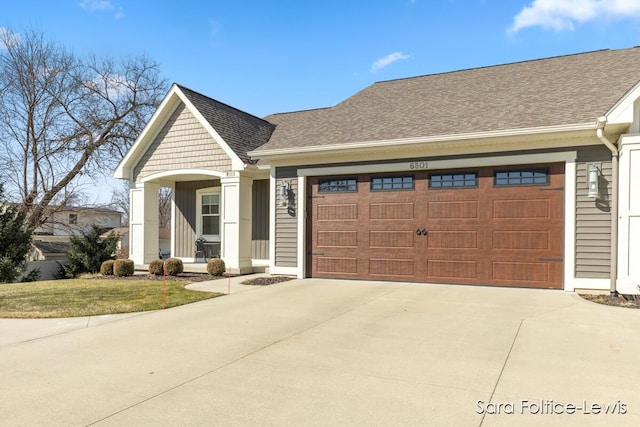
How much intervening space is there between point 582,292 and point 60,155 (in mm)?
24908

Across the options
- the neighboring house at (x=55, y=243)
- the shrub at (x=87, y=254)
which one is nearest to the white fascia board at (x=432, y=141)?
the shrub at (x=87, y=254)

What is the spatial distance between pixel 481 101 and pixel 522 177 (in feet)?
8.95

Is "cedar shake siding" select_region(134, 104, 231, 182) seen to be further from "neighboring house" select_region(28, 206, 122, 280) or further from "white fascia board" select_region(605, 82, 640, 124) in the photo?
"white fascia board" select_region(605, 82, 640, 124)

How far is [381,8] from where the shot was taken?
1359 centimetres

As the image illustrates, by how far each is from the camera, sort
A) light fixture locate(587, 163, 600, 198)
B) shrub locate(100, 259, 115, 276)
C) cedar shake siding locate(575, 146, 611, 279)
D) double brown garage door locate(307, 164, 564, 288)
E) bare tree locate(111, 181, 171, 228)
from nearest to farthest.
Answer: light fixture locate(587, 163, 600, 198)
cedar shake siding locate(575, 146, 611, 279)
double brown garage door locate(307, 164, 564, 288)
shrub locate(100, 259, 115, 276)
bare tree locate(111, 181, 171, 228)

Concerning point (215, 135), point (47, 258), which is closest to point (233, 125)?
point (215, 135)

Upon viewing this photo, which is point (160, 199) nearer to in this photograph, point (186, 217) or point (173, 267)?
point (186, 217)

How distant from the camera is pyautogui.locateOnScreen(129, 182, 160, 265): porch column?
1420 cm

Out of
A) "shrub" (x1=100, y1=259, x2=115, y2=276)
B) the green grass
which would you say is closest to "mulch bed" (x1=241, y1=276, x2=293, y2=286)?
the green grass

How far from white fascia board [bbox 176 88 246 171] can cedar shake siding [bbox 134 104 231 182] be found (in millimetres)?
206

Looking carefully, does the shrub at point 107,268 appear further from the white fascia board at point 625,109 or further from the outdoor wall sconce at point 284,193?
the white fascia board at point 625,109

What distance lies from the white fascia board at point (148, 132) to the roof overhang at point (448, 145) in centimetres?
379

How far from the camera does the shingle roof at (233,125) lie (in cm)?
1283

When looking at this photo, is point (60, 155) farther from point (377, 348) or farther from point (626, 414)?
point (626, 414)
